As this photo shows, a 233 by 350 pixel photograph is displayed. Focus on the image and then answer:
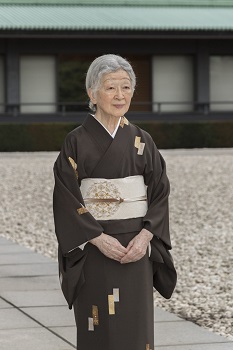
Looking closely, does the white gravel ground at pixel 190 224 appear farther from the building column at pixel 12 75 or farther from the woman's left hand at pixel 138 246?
the building column at pixel 12 75

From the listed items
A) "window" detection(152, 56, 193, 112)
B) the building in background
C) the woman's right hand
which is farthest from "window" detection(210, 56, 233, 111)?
the woman's right hand

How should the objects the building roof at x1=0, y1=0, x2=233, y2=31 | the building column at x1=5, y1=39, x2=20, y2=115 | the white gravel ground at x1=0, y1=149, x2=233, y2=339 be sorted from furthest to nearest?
the building column at x1=5, y1=39, x2=20, y2=115 < the building roof at x1=0, y1=0, x2=233, y2=31 < the white gravel ground at x1=0, y1=149, x2=233, y2=339

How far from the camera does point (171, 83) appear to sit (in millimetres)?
36031

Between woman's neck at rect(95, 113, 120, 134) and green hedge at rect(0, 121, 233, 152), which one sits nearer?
woman's neck at rect(95, 113, 120, 134)

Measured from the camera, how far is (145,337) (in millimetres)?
4492

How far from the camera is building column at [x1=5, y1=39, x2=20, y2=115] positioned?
3428 centimetres

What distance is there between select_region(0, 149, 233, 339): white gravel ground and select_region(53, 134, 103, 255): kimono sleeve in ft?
8.43

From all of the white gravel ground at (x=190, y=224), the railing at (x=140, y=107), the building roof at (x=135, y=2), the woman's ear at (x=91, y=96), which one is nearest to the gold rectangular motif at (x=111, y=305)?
the woman's ear at (x=91, y=96)

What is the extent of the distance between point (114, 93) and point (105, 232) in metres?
0.62

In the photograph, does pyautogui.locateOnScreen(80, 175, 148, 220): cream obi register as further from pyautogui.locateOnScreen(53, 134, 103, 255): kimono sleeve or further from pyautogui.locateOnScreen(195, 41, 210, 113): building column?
pyautogui.locateOnScreen(195, 41, 210, 113): building column

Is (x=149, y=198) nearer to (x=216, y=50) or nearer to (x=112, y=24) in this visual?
(x=112, y=24)

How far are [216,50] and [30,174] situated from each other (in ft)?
57.9

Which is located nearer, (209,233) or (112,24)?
(209,233)

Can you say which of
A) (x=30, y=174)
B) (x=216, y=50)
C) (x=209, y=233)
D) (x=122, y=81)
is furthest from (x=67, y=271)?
(x=216, y=50)
